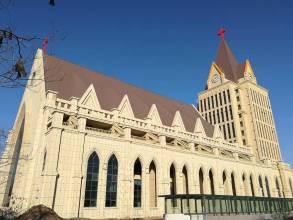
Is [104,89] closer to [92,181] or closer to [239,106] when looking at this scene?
[92,181]

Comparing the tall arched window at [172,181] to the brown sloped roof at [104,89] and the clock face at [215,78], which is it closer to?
the brown sloped roof at [104,89]

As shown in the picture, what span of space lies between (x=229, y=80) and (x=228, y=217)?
4919 centimetres

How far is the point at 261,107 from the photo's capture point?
217 ft

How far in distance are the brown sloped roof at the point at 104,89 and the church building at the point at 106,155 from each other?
0.59 ft

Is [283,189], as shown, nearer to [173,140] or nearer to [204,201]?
[173,140]

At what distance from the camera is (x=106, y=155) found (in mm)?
26266

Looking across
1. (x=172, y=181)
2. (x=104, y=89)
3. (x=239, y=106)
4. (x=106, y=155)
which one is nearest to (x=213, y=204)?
(x=106, y=155)

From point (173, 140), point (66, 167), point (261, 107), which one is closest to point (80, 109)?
point (66, 167)

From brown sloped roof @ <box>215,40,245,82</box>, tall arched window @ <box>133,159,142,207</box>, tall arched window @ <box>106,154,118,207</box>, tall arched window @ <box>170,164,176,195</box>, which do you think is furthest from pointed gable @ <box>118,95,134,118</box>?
brown sloped roof @ <box>215,40,245,82</box>

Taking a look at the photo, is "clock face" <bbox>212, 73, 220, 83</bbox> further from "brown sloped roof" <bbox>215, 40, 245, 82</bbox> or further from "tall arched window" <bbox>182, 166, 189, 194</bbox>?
"tall arched window" <bbox>182, 166, 189, 194</bbox>

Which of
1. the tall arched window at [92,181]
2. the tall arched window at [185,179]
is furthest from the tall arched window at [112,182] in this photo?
the tall arched window at [185,179]

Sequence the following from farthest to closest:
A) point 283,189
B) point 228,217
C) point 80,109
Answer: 1. point 283,189
2. point 80,109
3. point 228,217

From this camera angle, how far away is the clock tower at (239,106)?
2406 inches

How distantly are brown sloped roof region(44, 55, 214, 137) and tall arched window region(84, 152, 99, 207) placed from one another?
927 centimetres
